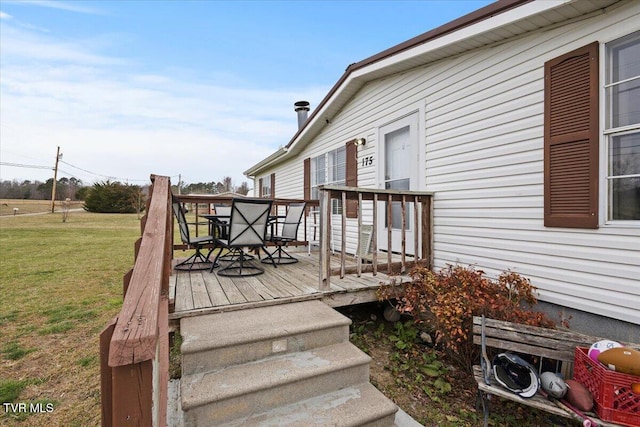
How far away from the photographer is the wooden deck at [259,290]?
2814 millimetres

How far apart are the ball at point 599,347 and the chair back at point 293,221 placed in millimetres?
3940

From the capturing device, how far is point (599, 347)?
6.74 ft

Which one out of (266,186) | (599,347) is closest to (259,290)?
(599,347)

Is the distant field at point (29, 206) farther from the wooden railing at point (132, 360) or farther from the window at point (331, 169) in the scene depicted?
the wooden railing at point (132, 360)

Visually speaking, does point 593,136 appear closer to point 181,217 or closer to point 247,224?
point 247,224

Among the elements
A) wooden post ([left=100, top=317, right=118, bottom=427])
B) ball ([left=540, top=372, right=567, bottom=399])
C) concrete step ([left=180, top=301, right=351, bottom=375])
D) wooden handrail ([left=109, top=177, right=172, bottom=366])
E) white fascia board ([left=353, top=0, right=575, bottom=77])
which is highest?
white fascia board ([left=353, top=0, right=575, bottom=77])

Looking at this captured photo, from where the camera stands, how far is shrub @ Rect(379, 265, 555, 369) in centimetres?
270

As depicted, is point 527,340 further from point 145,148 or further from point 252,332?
point 145,148

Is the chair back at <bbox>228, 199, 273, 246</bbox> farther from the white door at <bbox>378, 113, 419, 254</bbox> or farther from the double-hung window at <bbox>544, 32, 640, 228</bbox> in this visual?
the double-hung window at <bbox>544, 32, 640, 228</bbox>

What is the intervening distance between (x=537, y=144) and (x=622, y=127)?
2.09 feet

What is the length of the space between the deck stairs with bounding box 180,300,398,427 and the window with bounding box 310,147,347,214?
12.7 feet

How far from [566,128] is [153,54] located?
1357 centimetres
